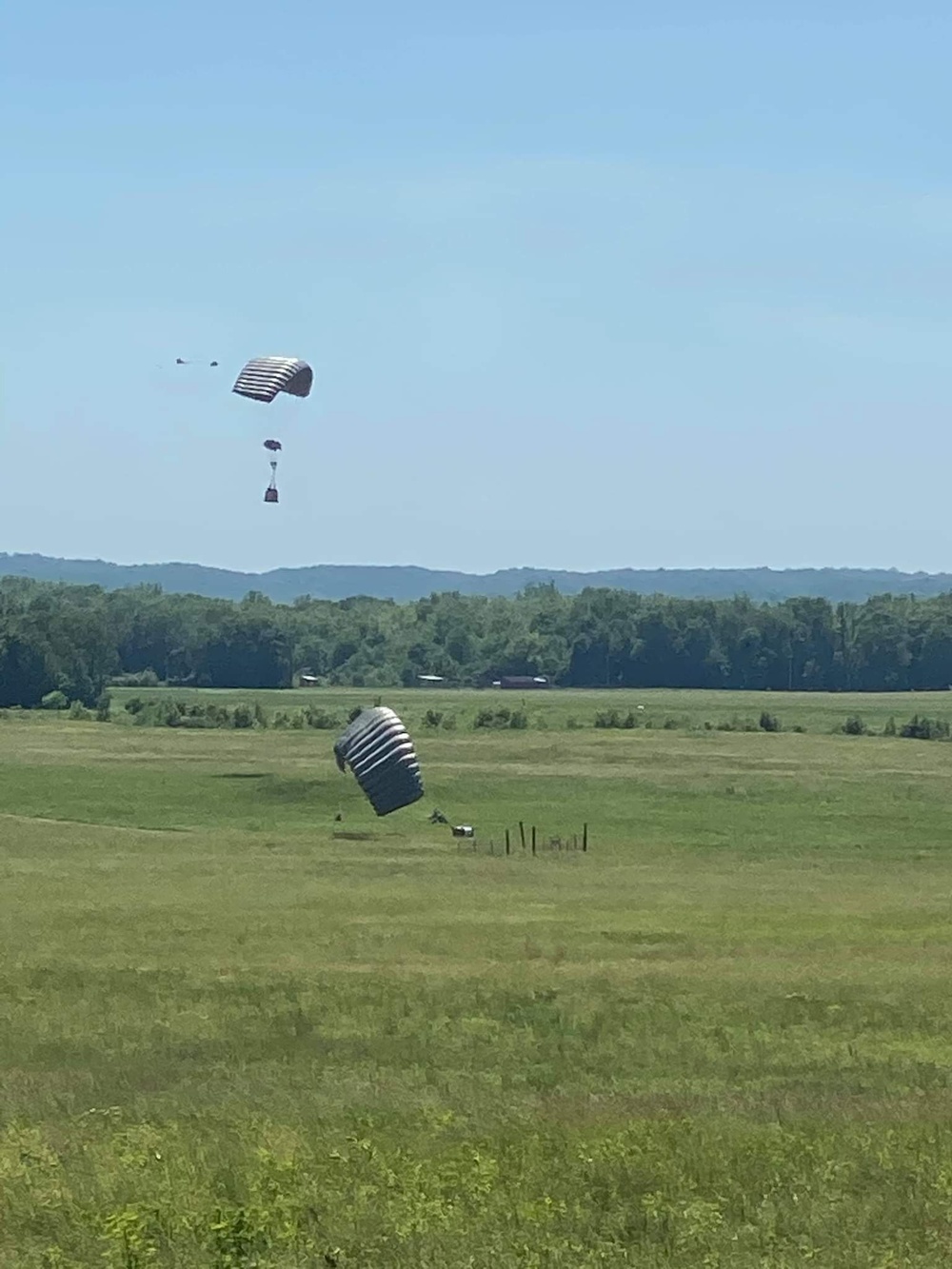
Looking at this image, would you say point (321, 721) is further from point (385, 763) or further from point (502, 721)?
point (385, 763)

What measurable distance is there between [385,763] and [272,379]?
10241 millimetres

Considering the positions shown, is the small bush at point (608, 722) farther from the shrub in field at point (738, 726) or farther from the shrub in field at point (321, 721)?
the shrub in field at point (321, 721)

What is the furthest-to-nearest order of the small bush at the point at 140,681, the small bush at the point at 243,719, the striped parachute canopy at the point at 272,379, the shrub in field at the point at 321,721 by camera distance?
the small bush at the point at 140,681
the shrub in field at the point at 321,721
the small bush at the point at 243,719
the striped parachute canopy at the point at 272,379

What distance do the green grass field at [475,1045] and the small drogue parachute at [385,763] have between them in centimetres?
150

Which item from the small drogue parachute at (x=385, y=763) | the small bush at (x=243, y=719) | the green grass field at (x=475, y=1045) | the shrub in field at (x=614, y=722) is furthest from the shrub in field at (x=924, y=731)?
the small drogue parachute at (x=385, y=763)

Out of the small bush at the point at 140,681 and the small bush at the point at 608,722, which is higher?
the small bush at the point at 140,681

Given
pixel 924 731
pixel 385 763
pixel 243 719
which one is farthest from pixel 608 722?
pixel 385 763

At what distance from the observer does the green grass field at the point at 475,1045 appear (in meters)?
12.0

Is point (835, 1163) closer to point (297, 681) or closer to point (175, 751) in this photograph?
point (175, 751)

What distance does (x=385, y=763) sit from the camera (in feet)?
175

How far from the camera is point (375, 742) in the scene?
53969 millimetres

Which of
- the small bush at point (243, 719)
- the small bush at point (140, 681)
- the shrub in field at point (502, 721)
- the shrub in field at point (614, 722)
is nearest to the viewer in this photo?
the shrub in field at point (614, 722)

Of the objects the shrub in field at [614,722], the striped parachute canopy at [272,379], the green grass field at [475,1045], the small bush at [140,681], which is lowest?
the green grass field at [475,1045]

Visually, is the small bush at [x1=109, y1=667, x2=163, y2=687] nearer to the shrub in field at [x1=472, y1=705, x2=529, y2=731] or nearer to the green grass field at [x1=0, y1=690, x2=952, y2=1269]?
the shrub in field at [x1=472, y1=705, x2=529, y2=731]
